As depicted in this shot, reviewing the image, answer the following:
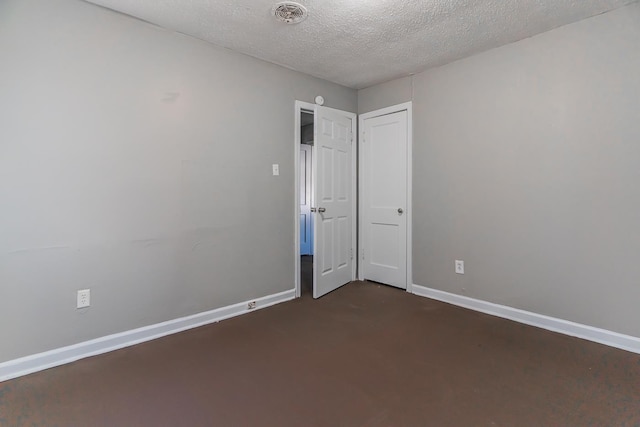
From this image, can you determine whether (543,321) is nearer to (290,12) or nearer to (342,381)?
(342,381)

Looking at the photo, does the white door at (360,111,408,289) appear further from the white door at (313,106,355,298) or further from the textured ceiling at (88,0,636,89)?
the textured ceiling at (88,0,636,89)

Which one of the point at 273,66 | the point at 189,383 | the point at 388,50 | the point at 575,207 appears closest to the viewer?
the point at 189,383

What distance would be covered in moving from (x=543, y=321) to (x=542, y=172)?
123 cm

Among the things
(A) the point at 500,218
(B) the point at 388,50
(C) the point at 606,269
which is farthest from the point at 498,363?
(B) the point at 388,50

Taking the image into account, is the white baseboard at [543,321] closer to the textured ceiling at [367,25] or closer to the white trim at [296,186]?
the white trim at [296,186]

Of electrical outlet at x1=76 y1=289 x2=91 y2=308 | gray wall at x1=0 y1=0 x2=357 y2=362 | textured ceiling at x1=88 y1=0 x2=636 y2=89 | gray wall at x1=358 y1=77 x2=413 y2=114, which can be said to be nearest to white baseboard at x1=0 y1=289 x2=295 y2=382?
gray wall at x1=0 y1=0 x2=357 y2=362

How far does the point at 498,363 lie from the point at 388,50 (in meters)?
2.63

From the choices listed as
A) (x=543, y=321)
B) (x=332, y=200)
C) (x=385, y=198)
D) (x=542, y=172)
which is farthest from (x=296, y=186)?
(x=543, y=321)

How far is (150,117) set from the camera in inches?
92.7

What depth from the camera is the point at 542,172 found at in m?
2.53

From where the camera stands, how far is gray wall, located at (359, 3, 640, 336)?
2.19m

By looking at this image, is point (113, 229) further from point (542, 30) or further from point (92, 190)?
point (542, 30)

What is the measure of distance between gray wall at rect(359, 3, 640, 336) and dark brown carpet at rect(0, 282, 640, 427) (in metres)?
0.45

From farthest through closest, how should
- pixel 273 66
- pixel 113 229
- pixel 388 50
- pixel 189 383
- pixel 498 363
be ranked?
pixel 273 66 < pixel 388 50 < pixel 113 229 < pixel 498 363 < pixel 189 383
